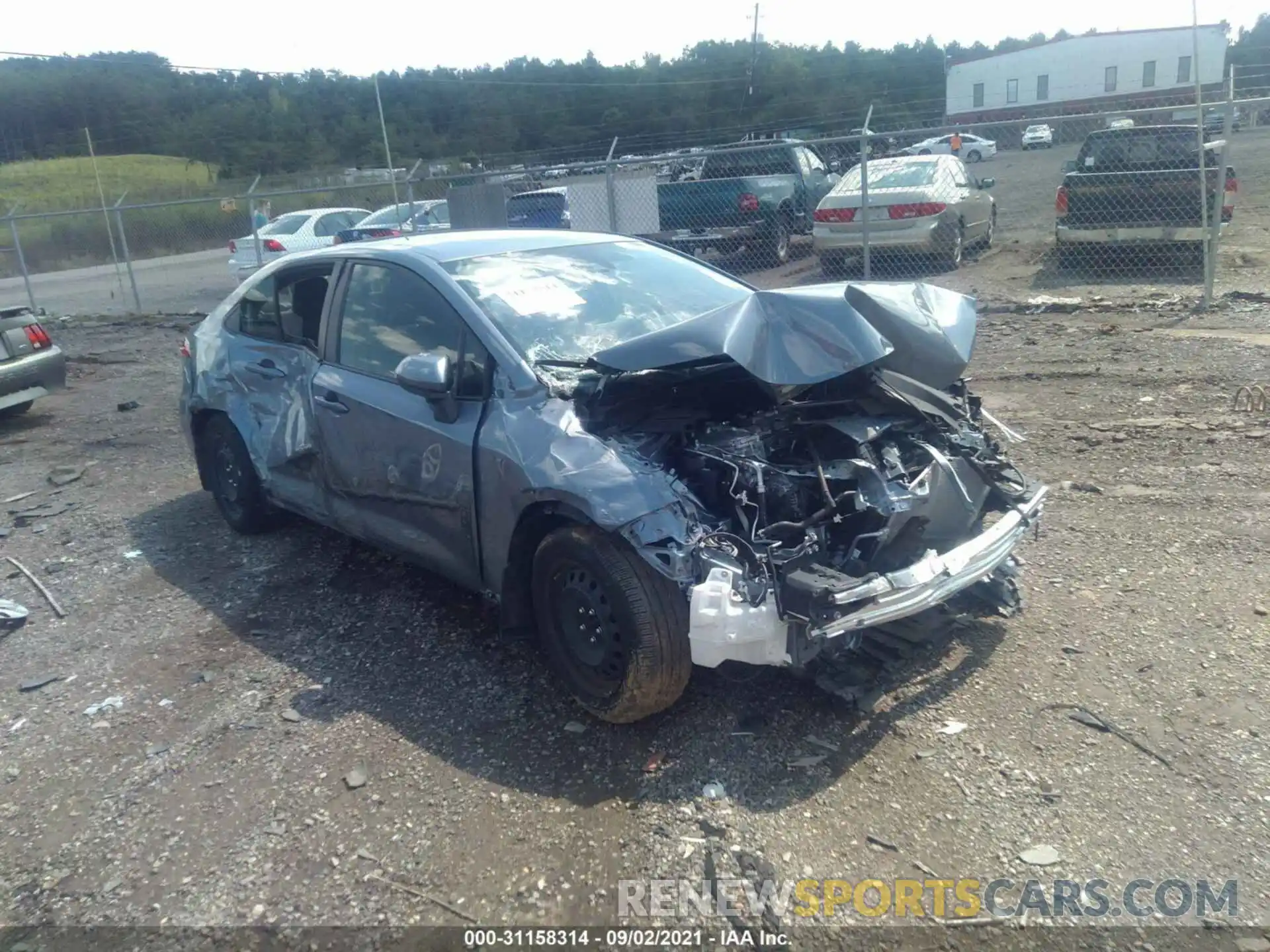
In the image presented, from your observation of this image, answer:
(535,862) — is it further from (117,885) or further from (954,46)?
(954,46)

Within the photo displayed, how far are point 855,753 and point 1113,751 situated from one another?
0.84 m

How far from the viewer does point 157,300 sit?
18438 millimetres

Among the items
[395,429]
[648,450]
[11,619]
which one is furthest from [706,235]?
[648,450]

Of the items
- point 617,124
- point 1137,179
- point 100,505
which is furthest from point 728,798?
point 617,124

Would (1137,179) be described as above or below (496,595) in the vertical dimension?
above

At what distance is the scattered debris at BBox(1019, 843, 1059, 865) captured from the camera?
2.72 metres

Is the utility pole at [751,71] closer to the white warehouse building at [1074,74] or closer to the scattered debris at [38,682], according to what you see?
the white warehouse building at [1074,74]

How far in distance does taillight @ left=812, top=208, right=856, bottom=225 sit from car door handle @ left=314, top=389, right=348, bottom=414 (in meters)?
8.82

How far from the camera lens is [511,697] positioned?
3.75 m

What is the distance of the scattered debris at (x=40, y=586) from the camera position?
4.86m

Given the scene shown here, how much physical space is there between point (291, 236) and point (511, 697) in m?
14.6

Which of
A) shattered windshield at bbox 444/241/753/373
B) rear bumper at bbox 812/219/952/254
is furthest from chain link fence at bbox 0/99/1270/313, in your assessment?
shattered windshield at bbox 444/241/753/373

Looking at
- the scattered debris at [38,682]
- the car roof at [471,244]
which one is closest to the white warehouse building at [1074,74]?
the car roof at [471,244]

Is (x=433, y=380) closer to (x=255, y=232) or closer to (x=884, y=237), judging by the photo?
(x=884, y=237)
